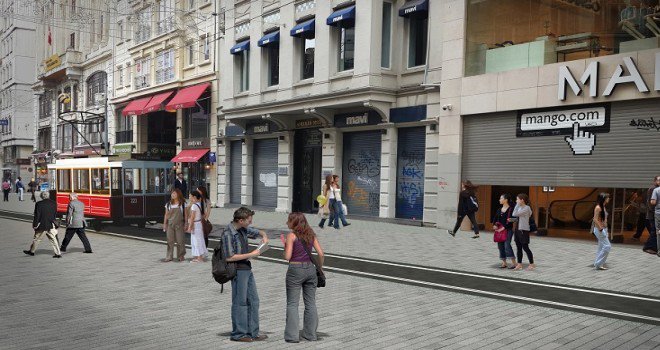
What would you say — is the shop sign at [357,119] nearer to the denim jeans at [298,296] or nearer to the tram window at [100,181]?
the tram window at [100,181]

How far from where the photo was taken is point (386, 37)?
22391 mm

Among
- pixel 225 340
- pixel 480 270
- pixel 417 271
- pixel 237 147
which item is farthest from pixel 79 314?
pixel 237 147

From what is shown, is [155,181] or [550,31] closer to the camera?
[550,31]

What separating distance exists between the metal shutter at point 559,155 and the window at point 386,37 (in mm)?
4425

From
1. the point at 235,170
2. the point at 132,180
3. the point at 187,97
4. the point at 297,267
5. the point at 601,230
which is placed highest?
the point at 187,97

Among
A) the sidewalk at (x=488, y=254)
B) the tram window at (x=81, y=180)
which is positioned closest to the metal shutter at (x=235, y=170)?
the tram window at (x=81, y=180)

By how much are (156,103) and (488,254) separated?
25.6m

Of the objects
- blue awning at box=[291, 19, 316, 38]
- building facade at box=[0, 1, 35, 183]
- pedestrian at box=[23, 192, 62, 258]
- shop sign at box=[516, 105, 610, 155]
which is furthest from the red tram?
building facade at box=[0, 1, 35, 183]

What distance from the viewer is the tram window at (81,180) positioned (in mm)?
20959

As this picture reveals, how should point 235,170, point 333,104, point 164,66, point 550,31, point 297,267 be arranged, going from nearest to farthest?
1. point 297,267
2. point 550,31
3. point 333,104
4. point 235,170
5. point 164,66

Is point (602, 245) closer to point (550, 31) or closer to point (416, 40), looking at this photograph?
point (550, 31)

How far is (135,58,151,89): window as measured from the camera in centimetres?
3803

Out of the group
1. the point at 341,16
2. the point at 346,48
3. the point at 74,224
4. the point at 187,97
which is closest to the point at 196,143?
the point at 187,97

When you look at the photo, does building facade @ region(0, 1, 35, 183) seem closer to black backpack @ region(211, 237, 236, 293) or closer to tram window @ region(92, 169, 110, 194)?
tram window @ region(92, 169, 110, 194)
